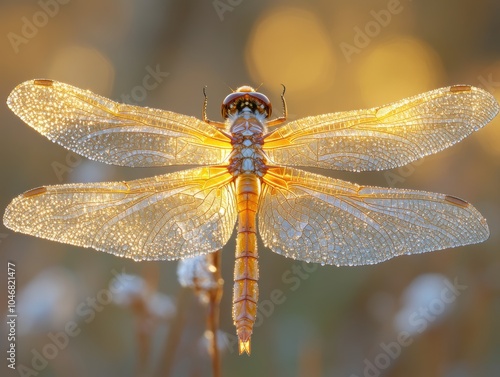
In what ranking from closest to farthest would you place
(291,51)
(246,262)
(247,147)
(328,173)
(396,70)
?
(246,262), (247,147), (328,173), (396,70), (291,51)

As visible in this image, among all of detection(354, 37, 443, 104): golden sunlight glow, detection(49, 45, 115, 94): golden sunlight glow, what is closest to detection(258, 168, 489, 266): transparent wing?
detection(354, 37, 443, 104): golden sunlight glow

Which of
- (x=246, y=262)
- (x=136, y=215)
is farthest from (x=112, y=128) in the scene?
(x=246, y=262)

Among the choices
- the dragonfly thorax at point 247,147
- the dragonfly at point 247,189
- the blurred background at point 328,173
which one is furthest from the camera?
the blurred background at point 328,173

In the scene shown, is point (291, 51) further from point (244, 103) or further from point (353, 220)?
point (353, 220)

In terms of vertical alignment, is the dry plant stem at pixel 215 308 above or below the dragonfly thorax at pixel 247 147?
below

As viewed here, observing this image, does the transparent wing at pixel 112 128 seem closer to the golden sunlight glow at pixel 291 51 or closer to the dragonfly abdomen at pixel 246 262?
the dragonfly abdomen at pixel 246 262

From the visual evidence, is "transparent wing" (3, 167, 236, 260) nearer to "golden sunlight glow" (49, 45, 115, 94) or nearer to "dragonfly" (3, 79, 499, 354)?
"dragonfly" (3, 79, 499, 354)

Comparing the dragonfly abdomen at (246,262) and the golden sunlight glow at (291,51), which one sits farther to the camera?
the golden sunlight glow at (291,51)

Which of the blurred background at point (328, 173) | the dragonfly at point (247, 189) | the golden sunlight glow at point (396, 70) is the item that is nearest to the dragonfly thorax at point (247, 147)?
the dragonfly at point (247, 189)
